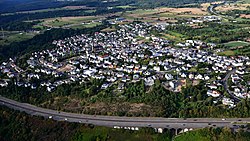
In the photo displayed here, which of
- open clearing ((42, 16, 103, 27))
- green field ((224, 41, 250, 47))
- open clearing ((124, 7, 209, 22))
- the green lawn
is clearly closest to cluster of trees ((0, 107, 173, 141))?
the green lawn

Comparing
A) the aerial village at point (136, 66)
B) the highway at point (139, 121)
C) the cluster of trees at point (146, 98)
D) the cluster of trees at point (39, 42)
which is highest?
the cluster of trees at point (39, 42)

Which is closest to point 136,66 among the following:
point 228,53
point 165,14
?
point 228,53

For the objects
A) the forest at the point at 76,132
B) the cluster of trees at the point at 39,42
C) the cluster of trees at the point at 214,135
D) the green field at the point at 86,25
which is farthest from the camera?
the green field at the point at 86,25

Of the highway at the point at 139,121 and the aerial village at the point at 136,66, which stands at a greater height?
the aerial village at the point at 136,66

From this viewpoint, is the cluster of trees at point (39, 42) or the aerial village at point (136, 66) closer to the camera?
the aerial village at point (136, 66)

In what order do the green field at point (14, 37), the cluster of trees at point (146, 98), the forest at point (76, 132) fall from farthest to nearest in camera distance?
the green field at point (14, 37), the cluster of trees at point (146, 98), the forest at point (76, 132)

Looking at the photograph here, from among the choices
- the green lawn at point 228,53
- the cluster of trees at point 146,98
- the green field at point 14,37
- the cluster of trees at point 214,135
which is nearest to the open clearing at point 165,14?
the green field at point 14,37

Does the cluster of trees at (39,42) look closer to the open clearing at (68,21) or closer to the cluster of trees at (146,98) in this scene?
the open clearing at (68,21)

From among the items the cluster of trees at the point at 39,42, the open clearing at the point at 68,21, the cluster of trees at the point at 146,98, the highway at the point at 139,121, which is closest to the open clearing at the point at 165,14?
the open clearing at the point at 68,21

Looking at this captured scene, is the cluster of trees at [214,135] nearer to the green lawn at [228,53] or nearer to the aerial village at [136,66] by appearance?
the aerial village at [136,66]
